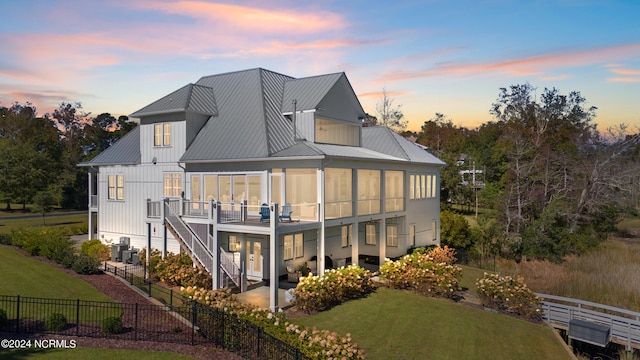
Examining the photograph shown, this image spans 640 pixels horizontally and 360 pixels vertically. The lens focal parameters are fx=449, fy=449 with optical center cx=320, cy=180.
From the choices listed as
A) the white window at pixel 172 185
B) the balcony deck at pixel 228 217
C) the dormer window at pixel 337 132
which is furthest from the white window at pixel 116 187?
the dormer window at pixel 337 132

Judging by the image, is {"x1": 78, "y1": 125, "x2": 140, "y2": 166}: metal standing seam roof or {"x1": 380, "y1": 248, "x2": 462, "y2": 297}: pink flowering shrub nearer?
{"x1": 380, "y1": 248, "x2": 462, "y2": 297}: pink flowering shrub

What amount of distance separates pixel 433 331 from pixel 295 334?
6.49m

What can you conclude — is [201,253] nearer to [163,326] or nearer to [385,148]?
[163,326]

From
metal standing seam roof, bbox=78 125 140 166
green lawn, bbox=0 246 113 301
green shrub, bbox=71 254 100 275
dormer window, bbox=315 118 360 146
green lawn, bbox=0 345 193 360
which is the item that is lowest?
green lawn, bbox=0 345 193 360

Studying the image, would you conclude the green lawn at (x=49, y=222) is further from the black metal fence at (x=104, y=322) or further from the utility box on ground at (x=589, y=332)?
the utility box on ground at (x=589, y=332)

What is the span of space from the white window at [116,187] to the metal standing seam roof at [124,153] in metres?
1.00

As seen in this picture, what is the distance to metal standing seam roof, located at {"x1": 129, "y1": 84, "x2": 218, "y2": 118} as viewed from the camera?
85.3 feet

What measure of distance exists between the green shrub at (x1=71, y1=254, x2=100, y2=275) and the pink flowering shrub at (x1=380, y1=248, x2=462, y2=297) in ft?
47.9

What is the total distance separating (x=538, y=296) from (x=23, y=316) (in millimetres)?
20623

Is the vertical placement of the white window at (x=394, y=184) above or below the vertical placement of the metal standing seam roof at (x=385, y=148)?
below

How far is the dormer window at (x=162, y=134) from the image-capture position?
26.8m

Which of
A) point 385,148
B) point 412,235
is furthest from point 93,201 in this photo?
point 412,235

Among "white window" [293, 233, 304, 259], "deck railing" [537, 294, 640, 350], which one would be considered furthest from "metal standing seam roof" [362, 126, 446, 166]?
"deck railing" [537, 294, 640, 350]

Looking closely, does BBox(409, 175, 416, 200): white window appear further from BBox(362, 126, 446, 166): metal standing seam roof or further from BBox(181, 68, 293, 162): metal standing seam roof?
BBox(181, 68, 293, 162): metal standing seam roof
